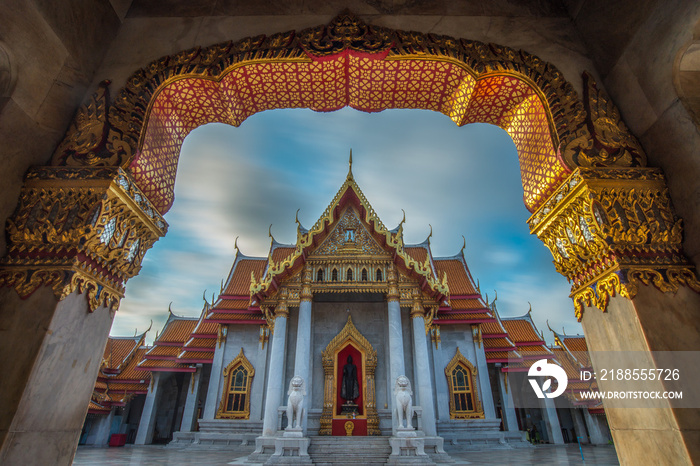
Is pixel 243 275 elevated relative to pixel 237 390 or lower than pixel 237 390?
elevated

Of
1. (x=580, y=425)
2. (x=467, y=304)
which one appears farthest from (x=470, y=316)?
(x=580, y=425)

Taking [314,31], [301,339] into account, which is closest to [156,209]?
[314,31]

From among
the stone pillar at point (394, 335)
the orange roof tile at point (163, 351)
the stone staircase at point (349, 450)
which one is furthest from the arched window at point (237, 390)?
the stone pillar at point (394, 335)

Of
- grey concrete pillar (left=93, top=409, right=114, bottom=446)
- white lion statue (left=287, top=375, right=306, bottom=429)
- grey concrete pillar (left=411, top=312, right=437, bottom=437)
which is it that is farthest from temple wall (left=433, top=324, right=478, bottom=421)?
grey concrete pillar (left=93, top=409, right=114, bottom=446)

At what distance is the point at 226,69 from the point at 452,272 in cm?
1470

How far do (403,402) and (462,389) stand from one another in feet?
16.2

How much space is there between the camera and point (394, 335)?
10023mm

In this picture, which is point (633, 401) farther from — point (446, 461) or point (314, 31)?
point (446, 461)

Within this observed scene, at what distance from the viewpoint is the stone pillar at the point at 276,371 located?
31.4 ft

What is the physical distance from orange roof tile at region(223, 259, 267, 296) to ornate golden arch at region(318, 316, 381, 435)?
509 centimetres

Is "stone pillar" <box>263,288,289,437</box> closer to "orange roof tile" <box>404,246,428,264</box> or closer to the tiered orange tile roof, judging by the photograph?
"orange roof tile" <box>404,246,428,264</box>

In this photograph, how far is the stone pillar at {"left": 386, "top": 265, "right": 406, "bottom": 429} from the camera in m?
9.70

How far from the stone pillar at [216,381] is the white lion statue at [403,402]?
23.0 feet

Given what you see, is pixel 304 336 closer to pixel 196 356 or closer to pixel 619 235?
pixel 196 356
